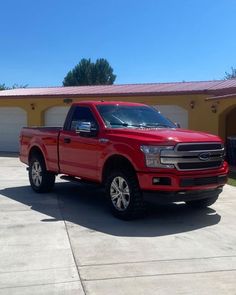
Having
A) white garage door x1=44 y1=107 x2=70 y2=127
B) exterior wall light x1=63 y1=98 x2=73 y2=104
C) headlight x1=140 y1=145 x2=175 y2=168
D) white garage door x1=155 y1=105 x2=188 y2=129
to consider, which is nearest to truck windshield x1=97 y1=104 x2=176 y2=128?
headlight x1=140 y1=145 x2=175 y2=168

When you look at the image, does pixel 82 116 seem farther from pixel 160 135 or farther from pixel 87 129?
pixel 160 135

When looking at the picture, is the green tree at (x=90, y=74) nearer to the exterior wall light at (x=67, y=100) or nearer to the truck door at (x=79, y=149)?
the exterior wall light at (x=67, y=100)

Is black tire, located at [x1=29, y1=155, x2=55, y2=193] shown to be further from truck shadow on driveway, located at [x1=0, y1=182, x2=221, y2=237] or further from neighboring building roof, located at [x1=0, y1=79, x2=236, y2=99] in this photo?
neighboring building roof, located at [x1=0, y1=79, x2=236, y2=99]

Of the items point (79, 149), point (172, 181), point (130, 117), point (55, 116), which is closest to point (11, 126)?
point (55, 116)

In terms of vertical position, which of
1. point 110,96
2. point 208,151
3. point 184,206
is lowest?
point 184,206

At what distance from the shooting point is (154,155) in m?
7.88

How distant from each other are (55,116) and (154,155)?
17368 mm

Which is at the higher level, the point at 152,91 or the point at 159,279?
the point at 152,91

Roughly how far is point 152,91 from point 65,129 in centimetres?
1213

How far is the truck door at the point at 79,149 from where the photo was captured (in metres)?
9.17

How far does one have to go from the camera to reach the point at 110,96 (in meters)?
22.6

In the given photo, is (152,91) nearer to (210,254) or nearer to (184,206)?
(184,206)

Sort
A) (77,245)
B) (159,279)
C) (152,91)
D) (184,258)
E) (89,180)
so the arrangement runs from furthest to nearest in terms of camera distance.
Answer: (152,91), (89,180), (77,245), (184,258), (159,279)

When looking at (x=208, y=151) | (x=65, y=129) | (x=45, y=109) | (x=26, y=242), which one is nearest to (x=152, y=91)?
(x=45, y=109)
